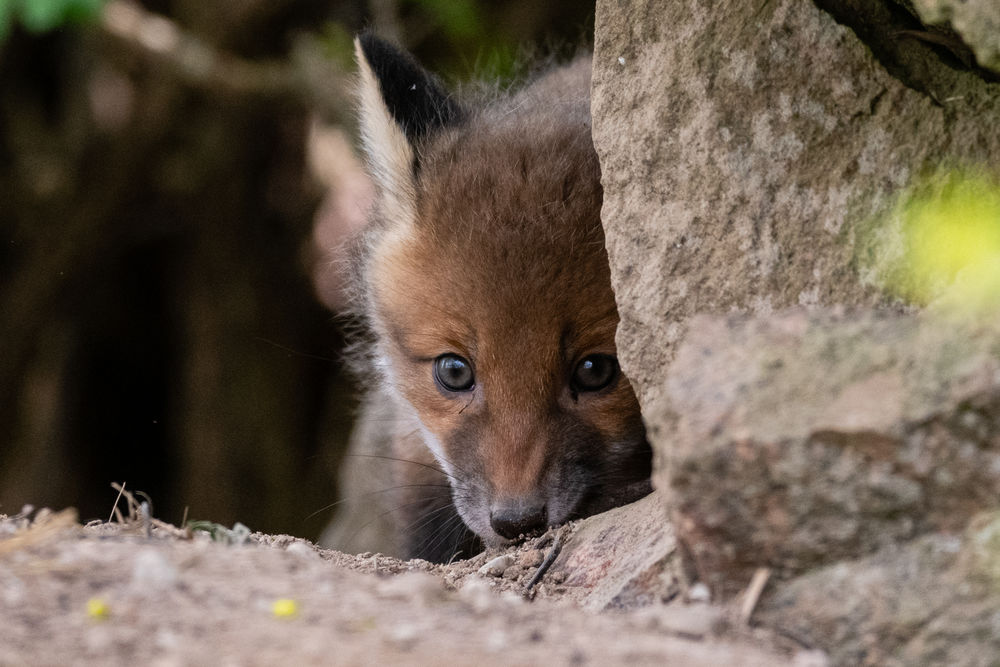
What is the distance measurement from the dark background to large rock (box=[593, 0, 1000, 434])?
3.66 metres

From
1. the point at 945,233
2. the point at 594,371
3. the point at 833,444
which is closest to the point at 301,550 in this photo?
the point at 594,371

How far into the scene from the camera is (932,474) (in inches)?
85.7

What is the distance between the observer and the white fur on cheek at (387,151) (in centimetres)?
476

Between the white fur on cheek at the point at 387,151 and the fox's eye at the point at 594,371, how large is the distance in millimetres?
1145

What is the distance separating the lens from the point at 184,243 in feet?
34.9

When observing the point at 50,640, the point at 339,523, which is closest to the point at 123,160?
the point at 339,523

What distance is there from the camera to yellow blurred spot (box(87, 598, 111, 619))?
2156 mm

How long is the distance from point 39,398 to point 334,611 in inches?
339

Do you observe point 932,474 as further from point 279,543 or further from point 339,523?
point 339,523

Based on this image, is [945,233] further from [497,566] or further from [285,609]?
[285,609]

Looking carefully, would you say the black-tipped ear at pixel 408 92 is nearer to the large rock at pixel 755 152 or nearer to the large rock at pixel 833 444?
the large rock at pixel 755 152

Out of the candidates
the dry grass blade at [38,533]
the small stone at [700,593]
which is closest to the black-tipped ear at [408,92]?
the dry grass blade at [38,533]

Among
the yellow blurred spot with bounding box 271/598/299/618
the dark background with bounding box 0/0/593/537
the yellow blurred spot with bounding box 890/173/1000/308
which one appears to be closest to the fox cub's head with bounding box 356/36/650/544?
the yellow blurred spot with bounding box 890/173/1000/308

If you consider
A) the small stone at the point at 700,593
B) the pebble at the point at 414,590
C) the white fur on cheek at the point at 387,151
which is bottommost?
the small stone at the point at 700,593
